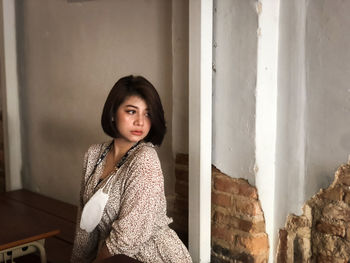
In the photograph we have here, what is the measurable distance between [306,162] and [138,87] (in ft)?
3.10

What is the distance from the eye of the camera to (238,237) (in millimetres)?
2795

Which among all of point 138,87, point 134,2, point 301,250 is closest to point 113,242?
point 138,87

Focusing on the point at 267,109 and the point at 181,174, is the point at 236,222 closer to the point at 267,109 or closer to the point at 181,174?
the point at 181,174

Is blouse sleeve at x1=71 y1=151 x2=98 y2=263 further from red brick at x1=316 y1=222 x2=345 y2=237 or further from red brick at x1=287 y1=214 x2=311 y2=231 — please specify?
red brick at x1=316 y1=222 x2=345 y2=237

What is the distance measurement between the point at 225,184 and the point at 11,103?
2.56 m

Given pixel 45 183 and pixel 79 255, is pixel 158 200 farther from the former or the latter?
pixel 45 183

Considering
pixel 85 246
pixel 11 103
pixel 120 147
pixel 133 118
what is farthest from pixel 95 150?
pixel 11 103

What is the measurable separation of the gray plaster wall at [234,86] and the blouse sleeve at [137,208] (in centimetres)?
58

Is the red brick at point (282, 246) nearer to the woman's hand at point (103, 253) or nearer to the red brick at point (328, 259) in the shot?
the red brick at point (328, 259)

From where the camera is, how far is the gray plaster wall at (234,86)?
2.62 m

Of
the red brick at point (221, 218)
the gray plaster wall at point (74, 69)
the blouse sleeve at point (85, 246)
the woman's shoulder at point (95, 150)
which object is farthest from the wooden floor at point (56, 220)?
the red brick at point (221, 218)

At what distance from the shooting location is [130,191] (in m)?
2.31

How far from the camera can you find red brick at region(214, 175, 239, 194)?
2.79 metres

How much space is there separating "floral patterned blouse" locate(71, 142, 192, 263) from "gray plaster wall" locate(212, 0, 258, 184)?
1.62 ft
